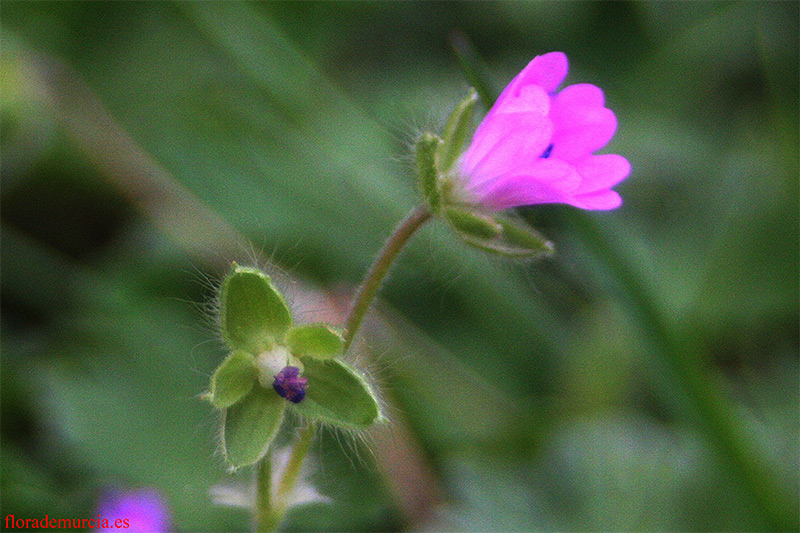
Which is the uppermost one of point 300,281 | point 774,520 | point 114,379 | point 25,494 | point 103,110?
point 103,110

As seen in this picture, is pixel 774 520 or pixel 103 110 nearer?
pixel 774 520

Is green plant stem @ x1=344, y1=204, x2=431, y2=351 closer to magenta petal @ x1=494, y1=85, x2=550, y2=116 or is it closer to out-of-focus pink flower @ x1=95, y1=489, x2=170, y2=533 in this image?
magenta petal @ x1=494, y1=85, x2=550, y2=116

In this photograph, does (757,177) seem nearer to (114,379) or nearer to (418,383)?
(418,383)

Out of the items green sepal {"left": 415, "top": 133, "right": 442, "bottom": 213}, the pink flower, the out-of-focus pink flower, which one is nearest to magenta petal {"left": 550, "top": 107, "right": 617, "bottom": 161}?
the pink flower

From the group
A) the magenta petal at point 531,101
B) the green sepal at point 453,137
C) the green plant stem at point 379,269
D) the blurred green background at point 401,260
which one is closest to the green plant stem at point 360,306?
the green plant stem at point 379,269

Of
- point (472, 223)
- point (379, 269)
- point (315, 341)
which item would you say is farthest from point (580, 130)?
point (315, 341)

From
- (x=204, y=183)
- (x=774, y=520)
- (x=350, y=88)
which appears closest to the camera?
(x=774, y=520)

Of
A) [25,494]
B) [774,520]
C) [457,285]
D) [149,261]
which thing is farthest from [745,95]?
[25,494]
